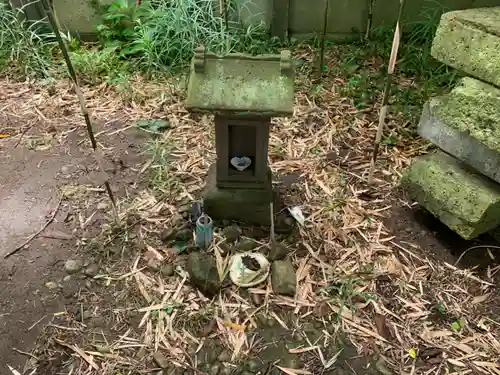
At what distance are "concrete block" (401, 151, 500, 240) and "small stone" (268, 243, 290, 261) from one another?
0.86 m

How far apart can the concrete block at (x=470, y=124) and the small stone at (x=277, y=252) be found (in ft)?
3.44

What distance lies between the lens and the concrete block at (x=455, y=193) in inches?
94.2

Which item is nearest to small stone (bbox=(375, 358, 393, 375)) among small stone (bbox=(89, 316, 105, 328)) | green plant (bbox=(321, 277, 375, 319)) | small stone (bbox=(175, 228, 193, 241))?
green plant (bbox=(321, 277, 375, 319))

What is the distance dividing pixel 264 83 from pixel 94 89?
2.28 meters

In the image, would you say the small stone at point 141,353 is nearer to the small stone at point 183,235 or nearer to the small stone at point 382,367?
the small stone at point 183,235

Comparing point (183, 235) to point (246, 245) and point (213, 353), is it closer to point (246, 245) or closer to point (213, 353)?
point (246, 245)

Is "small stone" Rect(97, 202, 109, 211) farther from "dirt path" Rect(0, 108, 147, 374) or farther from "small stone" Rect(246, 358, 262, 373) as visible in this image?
"small stone" Rect(246, 358, 262, 373)

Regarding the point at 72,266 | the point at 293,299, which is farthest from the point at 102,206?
the point at 293,299

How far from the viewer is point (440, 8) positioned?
426cm

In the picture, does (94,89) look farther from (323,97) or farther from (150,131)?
(323,97)

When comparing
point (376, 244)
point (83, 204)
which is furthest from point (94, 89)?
point (376, 244)

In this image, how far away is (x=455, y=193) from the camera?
2.49 metres

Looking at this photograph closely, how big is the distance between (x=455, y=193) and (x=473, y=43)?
772mm

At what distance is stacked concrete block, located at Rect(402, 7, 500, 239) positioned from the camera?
219 centimetres
